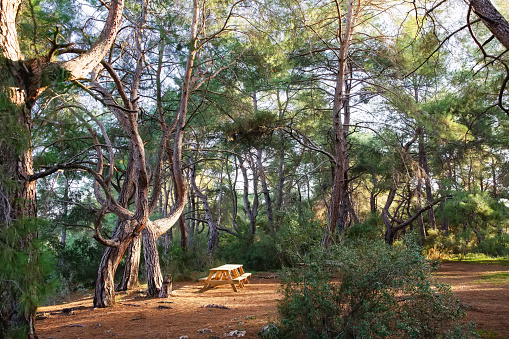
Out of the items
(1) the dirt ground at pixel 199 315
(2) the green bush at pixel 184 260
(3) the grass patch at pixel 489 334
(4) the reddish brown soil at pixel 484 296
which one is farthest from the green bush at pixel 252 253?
(3) the grass patch at pixel 489 334

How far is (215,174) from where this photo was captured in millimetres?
22156

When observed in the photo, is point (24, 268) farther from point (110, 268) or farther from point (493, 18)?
point (493, 18)

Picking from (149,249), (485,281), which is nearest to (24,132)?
(149,249)

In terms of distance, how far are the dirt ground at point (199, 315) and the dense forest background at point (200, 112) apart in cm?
72

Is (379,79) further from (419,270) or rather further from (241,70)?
(419,270)

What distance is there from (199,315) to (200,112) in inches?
162

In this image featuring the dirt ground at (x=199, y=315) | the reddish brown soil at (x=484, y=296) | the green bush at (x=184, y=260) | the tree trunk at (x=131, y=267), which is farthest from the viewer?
the green bush at (x=184, y=260)

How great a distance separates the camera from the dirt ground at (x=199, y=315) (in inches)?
180

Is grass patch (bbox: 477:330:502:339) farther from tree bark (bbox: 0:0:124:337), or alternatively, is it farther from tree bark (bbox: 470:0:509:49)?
tree bark (bbox: 0:0:124:337)

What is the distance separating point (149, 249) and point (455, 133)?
27.6ft

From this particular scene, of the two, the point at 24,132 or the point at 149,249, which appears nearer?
the point at 24,132

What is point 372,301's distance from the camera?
3.58 meters

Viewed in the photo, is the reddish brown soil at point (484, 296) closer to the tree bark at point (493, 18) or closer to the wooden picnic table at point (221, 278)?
the tree bark at point (493, 18)

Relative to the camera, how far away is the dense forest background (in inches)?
129
